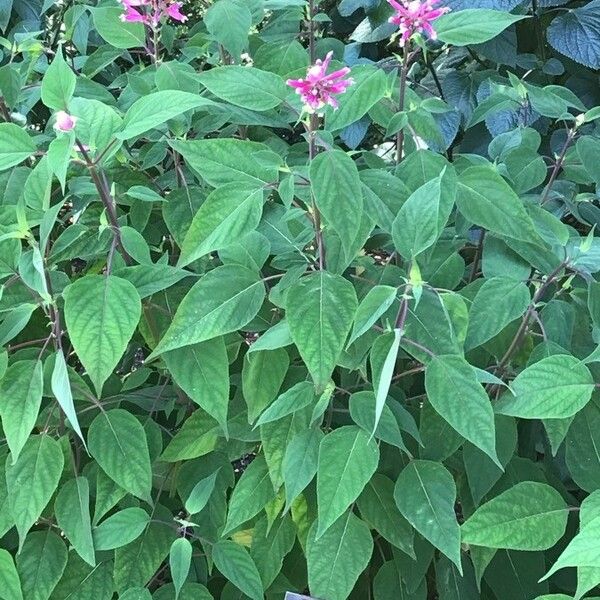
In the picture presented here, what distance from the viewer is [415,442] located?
0.62 m

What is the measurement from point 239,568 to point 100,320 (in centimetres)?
23

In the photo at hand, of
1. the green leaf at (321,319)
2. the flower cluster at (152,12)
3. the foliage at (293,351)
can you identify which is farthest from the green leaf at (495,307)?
the flower cluster at (152,12)

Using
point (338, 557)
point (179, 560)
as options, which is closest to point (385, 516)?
point (338, 557)

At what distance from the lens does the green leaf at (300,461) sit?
1.74 ft

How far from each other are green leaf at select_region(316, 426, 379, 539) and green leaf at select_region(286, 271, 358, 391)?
57 millimetres

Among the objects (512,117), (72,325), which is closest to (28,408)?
(72,325)

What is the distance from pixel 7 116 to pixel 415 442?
50cm

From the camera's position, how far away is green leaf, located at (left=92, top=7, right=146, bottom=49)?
0.81m

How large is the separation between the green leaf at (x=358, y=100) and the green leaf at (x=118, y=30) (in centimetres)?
32

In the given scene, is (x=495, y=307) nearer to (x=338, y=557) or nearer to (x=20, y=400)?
(x=338, y=557)

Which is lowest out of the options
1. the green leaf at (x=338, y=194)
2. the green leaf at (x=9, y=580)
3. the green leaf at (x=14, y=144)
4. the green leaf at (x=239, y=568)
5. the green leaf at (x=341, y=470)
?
the green leaf at (x=9, y=580)

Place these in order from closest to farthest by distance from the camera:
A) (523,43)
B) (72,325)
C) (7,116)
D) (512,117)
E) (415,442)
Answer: (72,325) → (415,442) → (7,116) → (512,117) → (523,43)

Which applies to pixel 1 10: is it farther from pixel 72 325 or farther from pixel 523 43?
pixel 72 325

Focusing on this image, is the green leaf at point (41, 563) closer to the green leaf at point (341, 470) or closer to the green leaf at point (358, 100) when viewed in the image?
the green leaf at point (341, 470)
